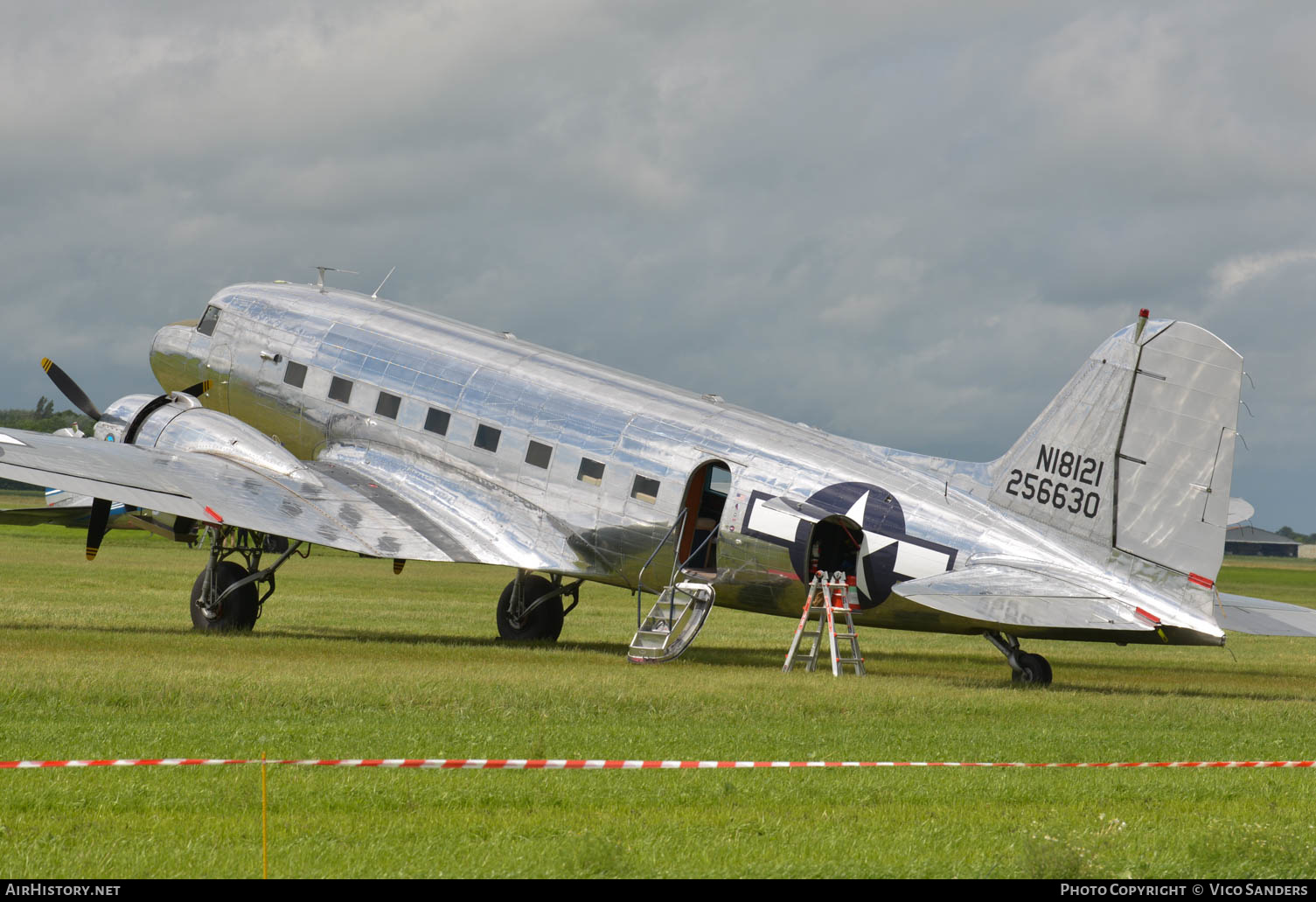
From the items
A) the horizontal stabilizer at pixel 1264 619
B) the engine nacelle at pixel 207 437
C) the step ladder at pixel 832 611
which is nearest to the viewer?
the horizontal stabilizer at pixel 1264 619

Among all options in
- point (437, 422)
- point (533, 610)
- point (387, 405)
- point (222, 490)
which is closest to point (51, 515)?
point (222, 490)

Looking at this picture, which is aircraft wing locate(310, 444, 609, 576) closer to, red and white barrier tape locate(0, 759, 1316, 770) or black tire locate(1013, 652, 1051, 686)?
black tire locate(1013, 652, 1051, 686)

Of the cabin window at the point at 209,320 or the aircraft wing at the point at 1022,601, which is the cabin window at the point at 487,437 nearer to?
the cabin window at the point at 209,320

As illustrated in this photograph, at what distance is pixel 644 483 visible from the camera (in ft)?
63.4

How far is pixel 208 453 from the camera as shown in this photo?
827 inches

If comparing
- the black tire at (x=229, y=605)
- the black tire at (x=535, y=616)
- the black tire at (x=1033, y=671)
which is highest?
the black tire at (x=1033, y=671)

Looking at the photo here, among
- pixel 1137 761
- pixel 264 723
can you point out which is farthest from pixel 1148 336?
pixel 264 723

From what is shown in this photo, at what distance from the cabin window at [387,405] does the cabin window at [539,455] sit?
8.57 ft

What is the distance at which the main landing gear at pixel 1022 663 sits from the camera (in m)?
17.4

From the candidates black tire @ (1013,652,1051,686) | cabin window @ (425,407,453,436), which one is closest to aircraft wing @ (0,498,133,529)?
cabin window @ (425,407,453,436)

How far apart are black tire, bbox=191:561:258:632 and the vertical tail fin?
11016mm

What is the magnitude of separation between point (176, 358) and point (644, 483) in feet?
33.7

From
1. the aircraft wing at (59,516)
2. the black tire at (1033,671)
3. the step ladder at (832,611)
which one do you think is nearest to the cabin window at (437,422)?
the aircraft wing at (59,516)

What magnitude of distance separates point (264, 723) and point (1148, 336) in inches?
435
